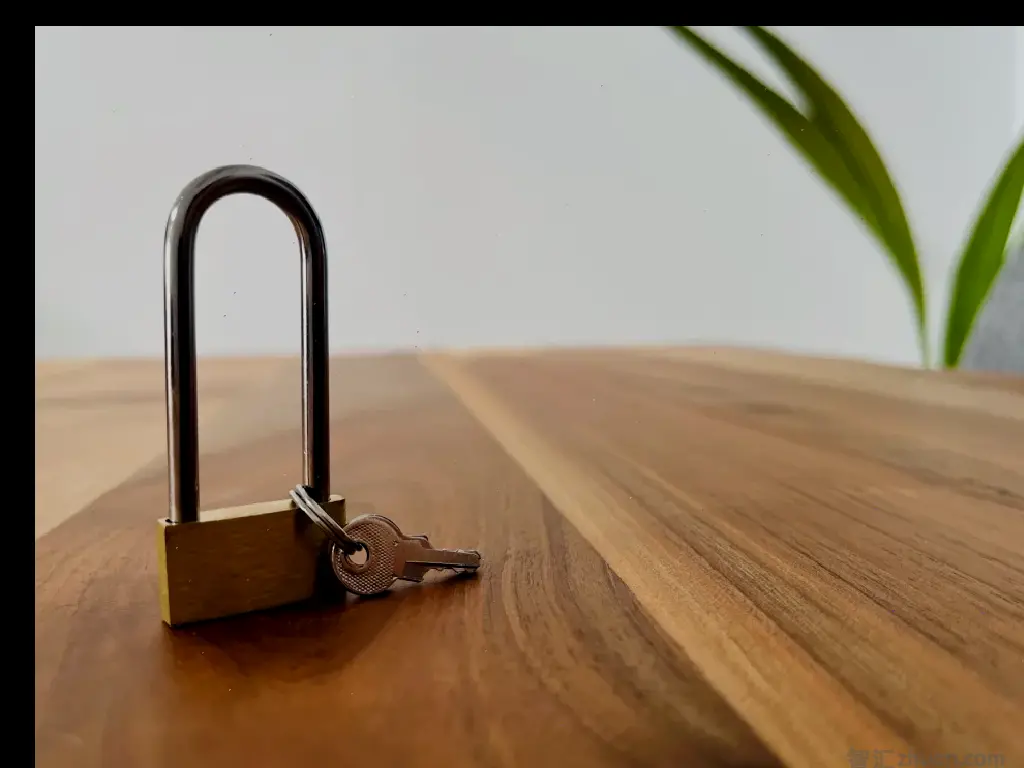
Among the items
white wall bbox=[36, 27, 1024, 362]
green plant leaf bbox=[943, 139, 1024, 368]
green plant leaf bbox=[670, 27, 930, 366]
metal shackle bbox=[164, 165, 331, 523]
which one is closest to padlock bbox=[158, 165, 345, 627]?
metal shackle bbox=[164, 165, 331, 523]

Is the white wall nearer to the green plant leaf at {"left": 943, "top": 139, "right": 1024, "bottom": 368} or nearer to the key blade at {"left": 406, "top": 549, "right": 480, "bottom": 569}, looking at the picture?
the green plant leaf at {"left": 943, "top": 139, "right": 1024, "bottom": 368}

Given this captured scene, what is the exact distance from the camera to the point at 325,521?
0.29m

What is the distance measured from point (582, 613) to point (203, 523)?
4.8 inches

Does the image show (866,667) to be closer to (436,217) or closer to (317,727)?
(317,727)

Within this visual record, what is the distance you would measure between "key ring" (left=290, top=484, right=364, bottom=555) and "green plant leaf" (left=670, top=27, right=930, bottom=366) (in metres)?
1.45

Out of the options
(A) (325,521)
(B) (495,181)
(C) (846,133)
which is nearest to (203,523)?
(A) (325,521)

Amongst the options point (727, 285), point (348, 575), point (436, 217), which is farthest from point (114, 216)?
point (348, 575)

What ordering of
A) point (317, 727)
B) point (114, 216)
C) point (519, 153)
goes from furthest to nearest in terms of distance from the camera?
point (519, 153) → point (114, 216) → point (317, 727)

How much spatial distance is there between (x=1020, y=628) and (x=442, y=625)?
18cm

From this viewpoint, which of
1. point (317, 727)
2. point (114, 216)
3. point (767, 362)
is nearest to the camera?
point (317, 727)

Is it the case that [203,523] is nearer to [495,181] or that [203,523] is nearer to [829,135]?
[829,135]

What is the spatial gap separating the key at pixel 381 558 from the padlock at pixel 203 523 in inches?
0.4

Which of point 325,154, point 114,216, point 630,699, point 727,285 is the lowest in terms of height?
point 630,699

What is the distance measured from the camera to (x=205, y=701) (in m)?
0.22
